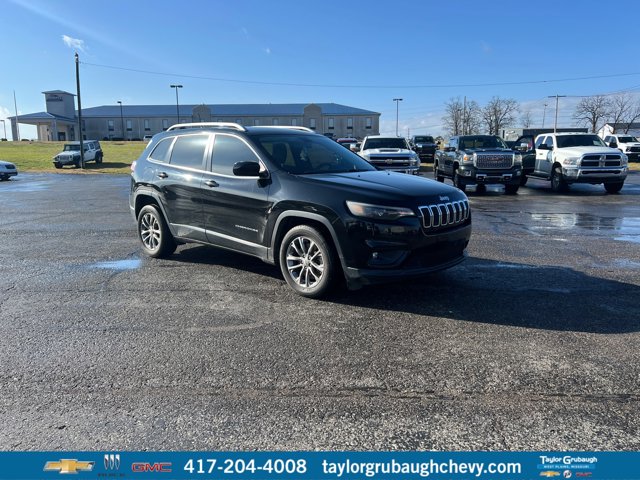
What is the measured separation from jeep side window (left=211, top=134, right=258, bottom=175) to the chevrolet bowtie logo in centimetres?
378

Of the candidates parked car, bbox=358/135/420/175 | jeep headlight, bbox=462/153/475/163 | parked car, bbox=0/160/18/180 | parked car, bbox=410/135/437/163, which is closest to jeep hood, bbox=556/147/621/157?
jeep headlight, bbox=462/153/475/163

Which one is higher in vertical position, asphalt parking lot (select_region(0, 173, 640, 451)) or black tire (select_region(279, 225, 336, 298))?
black tire (select_region(279, 225, 336, 298))

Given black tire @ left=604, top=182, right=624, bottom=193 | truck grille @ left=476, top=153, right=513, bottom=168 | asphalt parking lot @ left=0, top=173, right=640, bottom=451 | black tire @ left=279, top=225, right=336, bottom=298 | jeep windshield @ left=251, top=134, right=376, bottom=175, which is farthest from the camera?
black tire @ left=604, top=182, right=624, bottom=193

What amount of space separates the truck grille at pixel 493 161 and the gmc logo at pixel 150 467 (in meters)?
15.2

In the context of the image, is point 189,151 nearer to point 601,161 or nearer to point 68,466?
point 68,466

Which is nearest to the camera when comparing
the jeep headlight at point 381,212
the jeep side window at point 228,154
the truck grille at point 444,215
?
the jeep headlight at point 381,212

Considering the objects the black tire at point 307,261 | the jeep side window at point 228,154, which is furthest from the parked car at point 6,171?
the black tire at point 307,261

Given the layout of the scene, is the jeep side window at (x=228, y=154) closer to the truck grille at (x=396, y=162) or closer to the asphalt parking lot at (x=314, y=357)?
the asphalt parking lot at (x=314, y=357)

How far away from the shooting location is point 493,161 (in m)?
16.2

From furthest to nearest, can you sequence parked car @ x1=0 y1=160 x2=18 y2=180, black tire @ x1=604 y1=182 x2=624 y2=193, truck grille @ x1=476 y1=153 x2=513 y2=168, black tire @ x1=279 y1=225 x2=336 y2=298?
1. parked car @ x1=0 y1=160 x2=18 y2=180
2. black tire @ x1=604 y1=182 x2=624 y2=193
3. truck grille @ x1=476 y1=153 x2=513 y2=168
4. black tire @ x1=279 y1=225 x2=336 y2=298

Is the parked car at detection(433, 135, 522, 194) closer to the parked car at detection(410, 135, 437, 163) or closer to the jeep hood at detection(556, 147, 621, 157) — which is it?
the jeep hood at detection(556, 147, 621, 157)

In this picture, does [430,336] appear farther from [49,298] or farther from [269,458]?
[49,298]

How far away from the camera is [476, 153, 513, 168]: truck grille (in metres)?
16.1

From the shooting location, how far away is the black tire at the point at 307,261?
5023 mm
